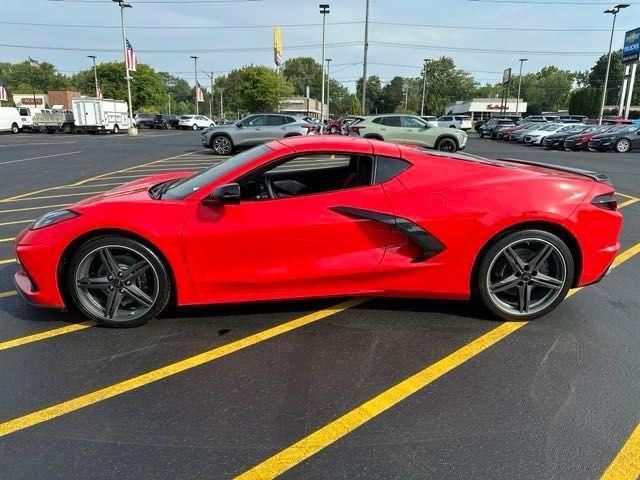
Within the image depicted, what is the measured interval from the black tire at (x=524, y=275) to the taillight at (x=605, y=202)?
41 cm

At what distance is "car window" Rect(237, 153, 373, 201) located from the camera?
11.7 ft

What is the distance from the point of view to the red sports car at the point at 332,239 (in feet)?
11.1

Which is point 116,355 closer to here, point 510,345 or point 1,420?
point 1,420

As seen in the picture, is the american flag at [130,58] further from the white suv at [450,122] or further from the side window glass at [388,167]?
the side window glass at [388,167]

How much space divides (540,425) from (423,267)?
1345 mm

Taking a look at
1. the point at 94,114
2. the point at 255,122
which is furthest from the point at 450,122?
the point at 94,114

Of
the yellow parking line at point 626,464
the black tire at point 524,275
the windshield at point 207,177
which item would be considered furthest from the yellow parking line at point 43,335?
the yellow parking line at point 626,464

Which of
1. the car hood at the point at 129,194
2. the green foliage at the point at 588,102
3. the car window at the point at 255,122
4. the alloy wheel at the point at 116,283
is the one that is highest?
the green foliage at the point at 588,102

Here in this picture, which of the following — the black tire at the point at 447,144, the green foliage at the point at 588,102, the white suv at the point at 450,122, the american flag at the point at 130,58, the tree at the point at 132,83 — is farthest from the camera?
the tree at the point at 132,83

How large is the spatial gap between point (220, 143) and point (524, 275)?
15954mm

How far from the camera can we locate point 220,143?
1816cm

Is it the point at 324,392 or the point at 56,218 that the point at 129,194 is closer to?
the point at 56,218

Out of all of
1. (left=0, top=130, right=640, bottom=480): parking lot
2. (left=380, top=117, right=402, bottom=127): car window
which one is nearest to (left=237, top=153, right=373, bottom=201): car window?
(left=0, top=130, right=640, bottom=480): parking lot

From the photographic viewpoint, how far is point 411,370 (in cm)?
302
